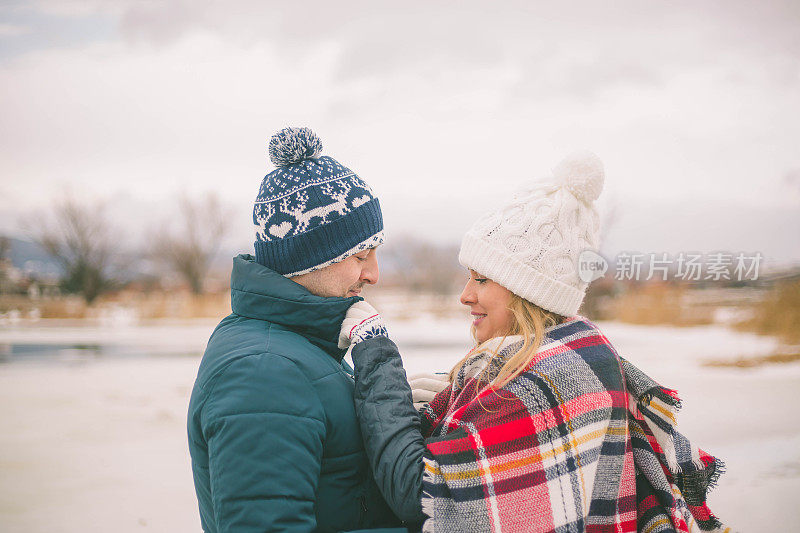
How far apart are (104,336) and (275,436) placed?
12680 millimetres

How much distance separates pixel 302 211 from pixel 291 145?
197mm

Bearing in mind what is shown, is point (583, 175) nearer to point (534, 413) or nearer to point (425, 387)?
point (534, 413)

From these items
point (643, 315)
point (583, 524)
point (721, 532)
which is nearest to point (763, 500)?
point (721, 532)

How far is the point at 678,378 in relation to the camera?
746 cm

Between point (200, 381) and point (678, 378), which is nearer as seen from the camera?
point (200, 381)

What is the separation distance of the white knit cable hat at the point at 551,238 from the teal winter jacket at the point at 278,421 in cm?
48

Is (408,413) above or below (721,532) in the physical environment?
above

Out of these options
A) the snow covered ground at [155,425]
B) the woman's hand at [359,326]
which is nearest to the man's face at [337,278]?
the woman's hand at [359,326]

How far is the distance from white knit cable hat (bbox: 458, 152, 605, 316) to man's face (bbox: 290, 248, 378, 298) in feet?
1.31

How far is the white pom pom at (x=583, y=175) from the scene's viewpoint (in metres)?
1.62

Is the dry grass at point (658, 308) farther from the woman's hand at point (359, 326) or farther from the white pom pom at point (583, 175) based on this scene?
the woman's hand at point (359, 326)

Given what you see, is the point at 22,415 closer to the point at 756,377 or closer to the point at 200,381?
the point at 200,381

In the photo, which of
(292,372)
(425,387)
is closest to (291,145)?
(292,372)

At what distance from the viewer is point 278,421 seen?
1194mm
